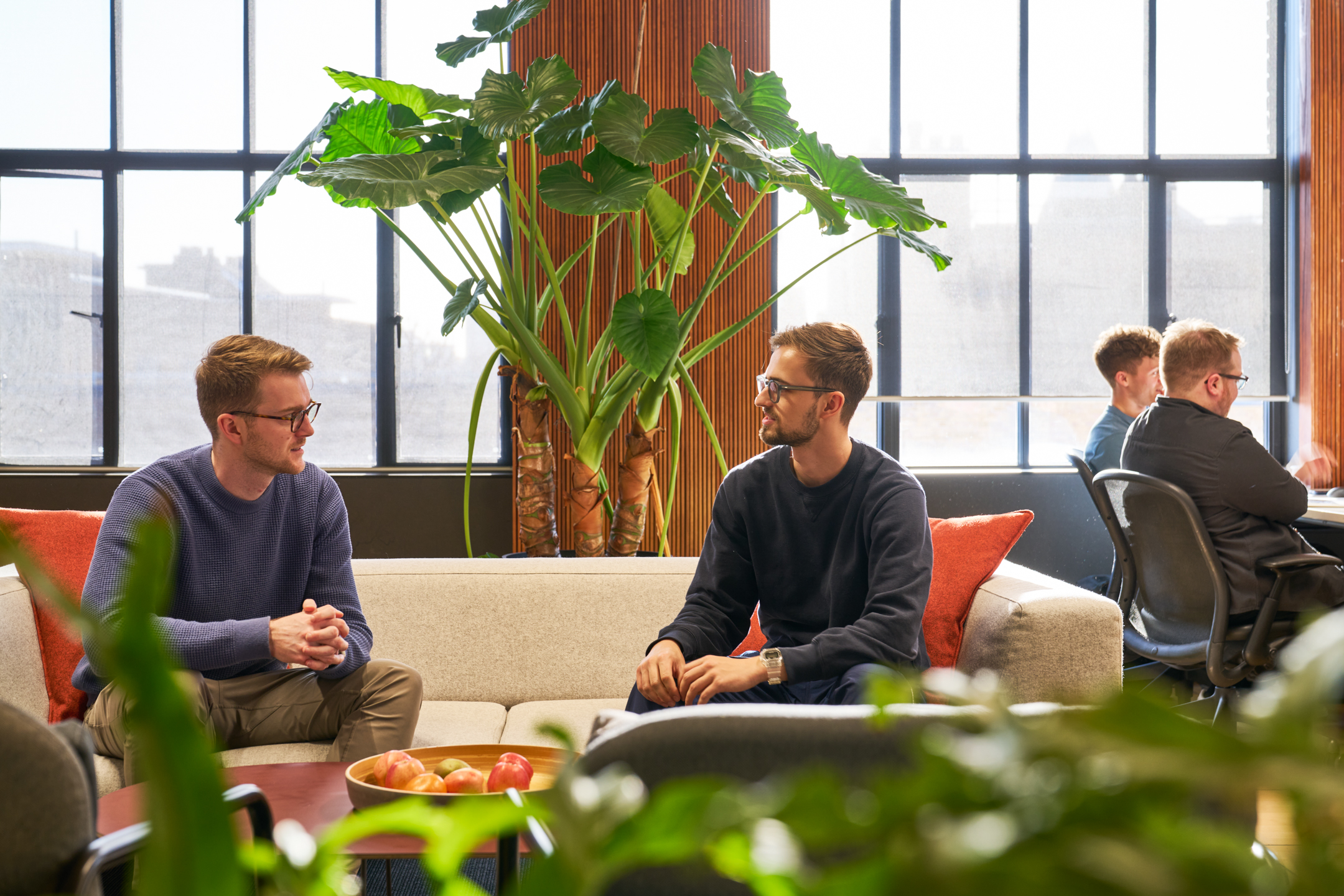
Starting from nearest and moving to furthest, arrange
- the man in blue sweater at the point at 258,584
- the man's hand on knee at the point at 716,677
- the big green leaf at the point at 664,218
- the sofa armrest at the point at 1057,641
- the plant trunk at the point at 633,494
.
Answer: the man's hand on knee at the point at 716,677, the man in blue sweater at the point at 258,584, the sofa armrest at the point at 1057,641, the plant trunk at the point at 633,494, the big green leaf at the point at 664,218

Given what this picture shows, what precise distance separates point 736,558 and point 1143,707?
6.79 feet

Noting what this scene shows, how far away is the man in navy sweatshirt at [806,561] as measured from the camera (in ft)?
6.17

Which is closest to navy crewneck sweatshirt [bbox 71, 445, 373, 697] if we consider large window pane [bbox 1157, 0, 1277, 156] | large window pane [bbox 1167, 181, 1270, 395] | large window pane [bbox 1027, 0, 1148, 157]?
large window pane [bbox 1027, 0, 1148, 157]

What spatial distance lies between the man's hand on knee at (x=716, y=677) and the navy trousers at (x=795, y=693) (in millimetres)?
33

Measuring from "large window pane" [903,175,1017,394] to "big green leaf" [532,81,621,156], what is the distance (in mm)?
2529

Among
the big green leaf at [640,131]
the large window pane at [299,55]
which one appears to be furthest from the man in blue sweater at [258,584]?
the large window pane at [299,55]

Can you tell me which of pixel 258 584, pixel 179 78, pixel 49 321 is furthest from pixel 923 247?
pixel 49 321

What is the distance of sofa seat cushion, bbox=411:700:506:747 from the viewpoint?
2.22m

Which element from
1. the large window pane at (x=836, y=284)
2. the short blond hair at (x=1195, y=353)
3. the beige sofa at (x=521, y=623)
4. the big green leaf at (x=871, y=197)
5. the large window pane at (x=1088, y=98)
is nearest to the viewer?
the beige sofa at (x=521, y=623)

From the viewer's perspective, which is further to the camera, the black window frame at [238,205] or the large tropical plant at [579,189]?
the black window frame at [238,205]

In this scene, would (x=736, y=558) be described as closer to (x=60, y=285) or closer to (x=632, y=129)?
(x=632, y=129)

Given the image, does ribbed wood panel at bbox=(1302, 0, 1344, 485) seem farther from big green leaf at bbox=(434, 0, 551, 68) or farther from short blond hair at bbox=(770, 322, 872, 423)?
big green leaf at bbox=(434, 0, 551, 68)

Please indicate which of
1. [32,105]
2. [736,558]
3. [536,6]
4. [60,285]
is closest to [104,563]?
[736,558]

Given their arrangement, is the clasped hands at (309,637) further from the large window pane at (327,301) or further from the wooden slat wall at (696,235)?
the large window pane at (327,301)
